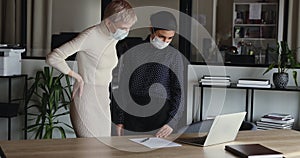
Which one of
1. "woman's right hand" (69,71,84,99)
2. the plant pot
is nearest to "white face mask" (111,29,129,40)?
"woman's right hand" (69,71,84,99)

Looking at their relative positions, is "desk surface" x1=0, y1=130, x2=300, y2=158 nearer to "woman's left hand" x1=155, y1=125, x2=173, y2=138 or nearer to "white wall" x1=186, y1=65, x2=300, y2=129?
"woman's left hand" x1=155, y1=125, x2=173, y2=138

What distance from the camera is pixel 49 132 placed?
15.1ft

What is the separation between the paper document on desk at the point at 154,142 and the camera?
241 cm

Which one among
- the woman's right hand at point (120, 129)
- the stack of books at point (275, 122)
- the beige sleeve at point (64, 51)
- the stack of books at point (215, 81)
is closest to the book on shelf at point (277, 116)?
the stack of books at point (275, 122)

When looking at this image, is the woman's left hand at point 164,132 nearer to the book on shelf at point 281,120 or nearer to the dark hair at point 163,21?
the dark hair at point 163,21

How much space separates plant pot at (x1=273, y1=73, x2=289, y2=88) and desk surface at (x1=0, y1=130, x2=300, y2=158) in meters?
1.76

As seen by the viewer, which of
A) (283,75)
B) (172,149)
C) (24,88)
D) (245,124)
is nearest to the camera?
(172,149)

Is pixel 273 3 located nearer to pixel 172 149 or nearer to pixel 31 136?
pixel 31 136

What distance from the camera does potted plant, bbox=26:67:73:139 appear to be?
15.2 feet

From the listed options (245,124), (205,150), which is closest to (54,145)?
(205,150)

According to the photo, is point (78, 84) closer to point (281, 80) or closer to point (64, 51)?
point (64, 51)

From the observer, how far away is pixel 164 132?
2.69 m

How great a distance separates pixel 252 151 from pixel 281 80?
87.2 inches

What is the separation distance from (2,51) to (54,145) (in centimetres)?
243
